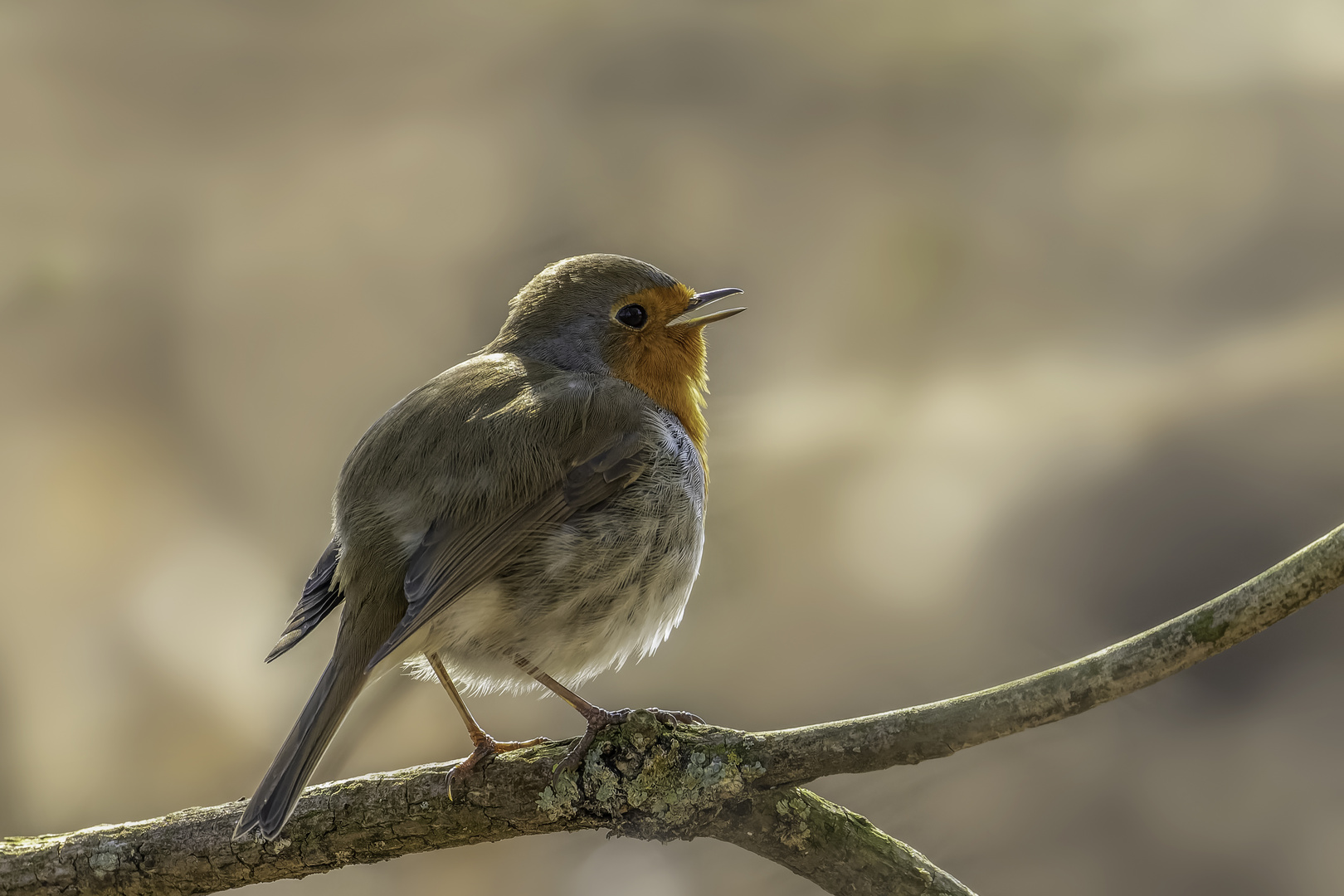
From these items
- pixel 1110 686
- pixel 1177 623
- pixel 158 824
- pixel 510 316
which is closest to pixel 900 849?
pixel 1110 686

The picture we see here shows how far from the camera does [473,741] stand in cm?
221

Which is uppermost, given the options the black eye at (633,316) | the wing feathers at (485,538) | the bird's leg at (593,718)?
the black eye at (633,316)

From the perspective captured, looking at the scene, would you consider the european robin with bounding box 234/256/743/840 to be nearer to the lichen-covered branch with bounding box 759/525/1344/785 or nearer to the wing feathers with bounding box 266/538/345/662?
the wing feathers with bounding box 266/538/345/662

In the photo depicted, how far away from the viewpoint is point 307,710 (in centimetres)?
188

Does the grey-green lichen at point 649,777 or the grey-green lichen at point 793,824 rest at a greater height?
the grey-green lichen at point 649,777

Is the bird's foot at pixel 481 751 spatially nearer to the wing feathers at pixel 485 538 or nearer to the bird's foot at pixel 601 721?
the bird's foot at pixel 601 721

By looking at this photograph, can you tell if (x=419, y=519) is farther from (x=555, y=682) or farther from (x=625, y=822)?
(x=625, y=822)

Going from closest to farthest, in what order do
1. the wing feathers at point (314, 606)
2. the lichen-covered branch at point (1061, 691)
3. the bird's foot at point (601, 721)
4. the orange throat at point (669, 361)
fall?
the lichen-covered branch at point (1061, 691)
the bird's foot at point (601, 721)
the wing feathers at point (314, 606)
the orange throat at point (669, 361)

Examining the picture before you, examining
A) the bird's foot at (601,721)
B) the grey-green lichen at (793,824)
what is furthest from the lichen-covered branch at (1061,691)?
the bird's foot at (601,721)

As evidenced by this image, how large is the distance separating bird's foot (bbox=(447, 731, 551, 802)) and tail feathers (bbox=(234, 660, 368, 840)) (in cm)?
27

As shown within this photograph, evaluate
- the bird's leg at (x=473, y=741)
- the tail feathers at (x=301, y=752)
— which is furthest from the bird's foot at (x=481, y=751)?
the tail feathers at (x=301, y=752)

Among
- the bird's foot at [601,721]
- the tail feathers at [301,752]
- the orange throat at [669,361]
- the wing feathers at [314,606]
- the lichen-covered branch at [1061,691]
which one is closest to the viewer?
the lichen-covered branch at [1061,691]

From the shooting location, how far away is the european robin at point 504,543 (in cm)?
200

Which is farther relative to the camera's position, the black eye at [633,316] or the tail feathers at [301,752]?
the black eye at [633,316]
